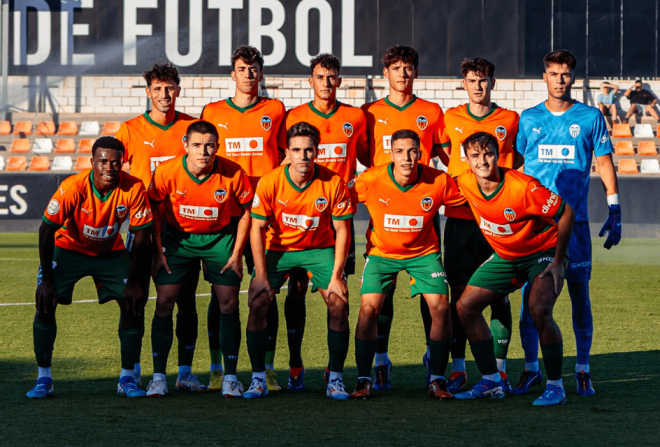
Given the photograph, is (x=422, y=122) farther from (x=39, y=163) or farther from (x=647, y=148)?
(x=647, y=148)

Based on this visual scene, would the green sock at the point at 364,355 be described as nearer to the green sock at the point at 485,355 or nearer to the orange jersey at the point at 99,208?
the green sock at the point at 485,355

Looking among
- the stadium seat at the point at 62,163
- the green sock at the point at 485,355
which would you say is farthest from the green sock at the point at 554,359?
the stadium seat at the point at 62,163

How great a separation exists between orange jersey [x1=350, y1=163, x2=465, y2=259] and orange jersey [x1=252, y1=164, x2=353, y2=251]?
16 cm

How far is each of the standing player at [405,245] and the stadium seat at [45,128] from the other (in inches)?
659

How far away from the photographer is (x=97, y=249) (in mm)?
5125

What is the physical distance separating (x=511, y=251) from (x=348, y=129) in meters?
1.29

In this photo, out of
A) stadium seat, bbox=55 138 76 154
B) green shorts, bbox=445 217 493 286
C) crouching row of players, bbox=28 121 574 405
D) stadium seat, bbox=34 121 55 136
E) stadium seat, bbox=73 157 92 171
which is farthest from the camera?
stadium seat, bbox=34 121 55 136

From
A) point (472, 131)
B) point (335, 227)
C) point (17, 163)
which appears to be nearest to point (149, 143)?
point (335, 227)

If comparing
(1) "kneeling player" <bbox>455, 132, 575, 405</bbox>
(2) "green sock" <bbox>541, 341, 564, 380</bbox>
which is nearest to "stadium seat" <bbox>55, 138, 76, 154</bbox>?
(1) "kneeling player" <bbox>455, 132, 575, 405</bbox>

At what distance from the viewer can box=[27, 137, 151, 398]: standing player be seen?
4.89 m

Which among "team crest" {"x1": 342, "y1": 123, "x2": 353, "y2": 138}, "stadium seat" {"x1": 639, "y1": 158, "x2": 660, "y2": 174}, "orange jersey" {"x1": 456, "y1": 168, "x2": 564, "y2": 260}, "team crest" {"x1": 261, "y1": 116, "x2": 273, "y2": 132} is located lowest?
"orange jersey" {"x1": 456, "y1": 168, "x2": 564, "y2": 260}

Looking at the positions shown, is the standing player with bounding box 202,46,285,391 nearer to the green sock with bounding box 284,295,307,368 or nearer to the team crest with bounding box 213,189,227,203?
the green sock with bounding box 284,295,307,368

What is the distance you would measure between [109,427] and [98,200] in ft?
4.70

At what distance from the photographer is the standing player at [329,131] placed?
5398 millimetres
